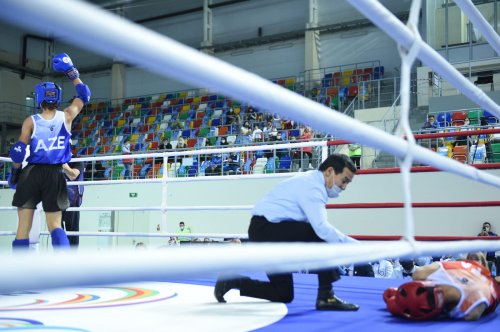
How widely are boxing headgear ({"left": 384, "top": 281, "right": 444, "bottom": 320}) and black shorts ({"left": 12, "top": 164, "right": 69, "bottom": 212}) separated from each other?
1.55 metres

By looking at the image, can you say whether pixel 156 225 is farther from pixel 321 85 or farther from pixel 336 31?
pixel 336 31

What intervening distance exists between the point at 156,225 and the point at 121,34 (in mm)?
9400

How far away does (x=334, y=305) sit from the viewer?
188 centimetres

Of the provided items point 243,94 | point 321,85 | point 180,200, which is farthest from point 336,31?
point 243,94

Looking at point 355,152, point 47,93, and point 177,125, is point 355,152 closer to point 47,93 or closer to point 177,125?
point 177,125

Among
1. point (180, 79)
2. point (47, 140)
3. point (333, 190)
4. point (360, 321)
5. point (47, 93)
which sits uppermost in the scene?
point (47, 93)

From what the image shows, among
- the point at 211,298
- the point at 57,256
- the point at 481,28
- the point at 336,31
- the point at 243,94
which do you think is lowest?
the point at 211,298

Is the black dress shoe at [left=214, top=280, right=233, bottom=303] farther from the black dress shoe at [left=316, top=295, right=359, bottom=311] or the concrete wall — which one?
the concrete wall

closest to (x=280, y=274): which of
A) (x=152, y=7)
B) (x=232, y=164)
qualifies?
(x=232, y=164)

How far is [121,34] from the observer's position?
536mm

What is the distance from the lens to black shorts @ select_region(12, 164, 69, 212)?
2.44 meters

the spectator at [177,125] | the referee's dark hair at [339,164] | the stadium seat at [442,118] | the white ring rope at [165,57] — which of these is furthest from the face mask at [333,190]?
the spectator at [177,125]

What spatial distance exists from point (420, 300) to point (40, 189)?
5.63 ft

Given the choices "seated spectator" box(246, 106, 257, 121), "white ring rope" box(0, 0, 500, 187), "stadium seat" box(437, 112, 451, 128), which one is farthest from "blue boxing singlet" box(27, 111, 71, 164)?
"seated spectator" box(246, 106, 257, 121)
